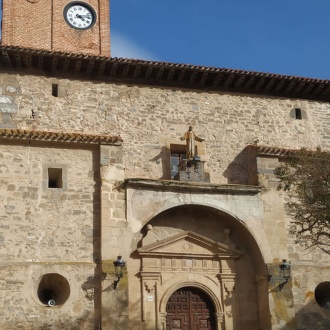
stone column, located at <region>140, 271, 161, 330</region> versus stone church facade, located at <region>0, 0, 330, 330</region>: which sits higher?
→ stone church facade, located at <region>0, 0, 330, 330</region>

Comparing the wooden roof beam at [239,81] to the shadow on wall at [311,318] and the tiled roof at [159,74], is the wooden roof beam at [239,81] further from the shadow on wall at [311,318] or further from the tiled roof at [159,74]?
the shadow on wall at [311,318]

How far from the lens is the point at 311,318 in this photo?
1511 cm

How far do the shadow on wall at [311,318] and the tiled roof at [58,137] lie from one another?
6046 mm

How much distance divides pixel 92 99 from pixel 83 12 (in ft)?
21.0

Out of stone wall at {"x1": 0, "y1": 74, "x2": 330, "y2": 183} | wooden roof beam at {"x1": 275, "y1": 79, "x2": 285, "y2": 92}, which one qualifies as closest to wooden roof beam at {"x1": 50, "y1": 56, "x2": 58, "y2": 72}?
stone wall at {"x1": 0, "y1": 74, "x2": 330, "y2": 183}

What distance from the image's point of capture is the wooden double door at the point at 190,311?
14.9 m

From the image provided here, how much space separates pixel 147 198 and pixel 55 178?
227 centimetres

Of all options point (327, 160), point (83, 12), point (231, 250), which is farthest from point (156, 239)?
Result: point (83, 12)

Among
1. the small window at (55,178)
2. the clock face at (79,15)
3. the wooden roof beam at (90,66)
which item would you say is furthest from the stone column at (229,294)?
the clock face at (79,15)

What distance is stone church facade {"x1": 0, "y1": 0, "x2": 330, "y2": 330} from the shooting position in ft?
45.7

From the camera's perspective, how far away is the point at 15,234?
13.9 meters

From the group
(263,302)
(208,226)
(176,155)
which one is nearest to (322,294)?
(263,302)

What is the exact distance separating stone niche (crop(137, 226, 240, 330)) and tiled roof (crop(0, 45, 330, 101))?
4082 millimetres

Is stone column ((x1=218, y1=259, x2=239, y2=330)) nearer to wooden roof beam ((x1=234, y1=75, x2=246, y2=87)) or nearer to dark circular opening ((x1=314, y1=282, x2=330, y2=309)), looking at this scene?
dark circular opening ((x1=314, y1=282, x2=330, y2=309))
